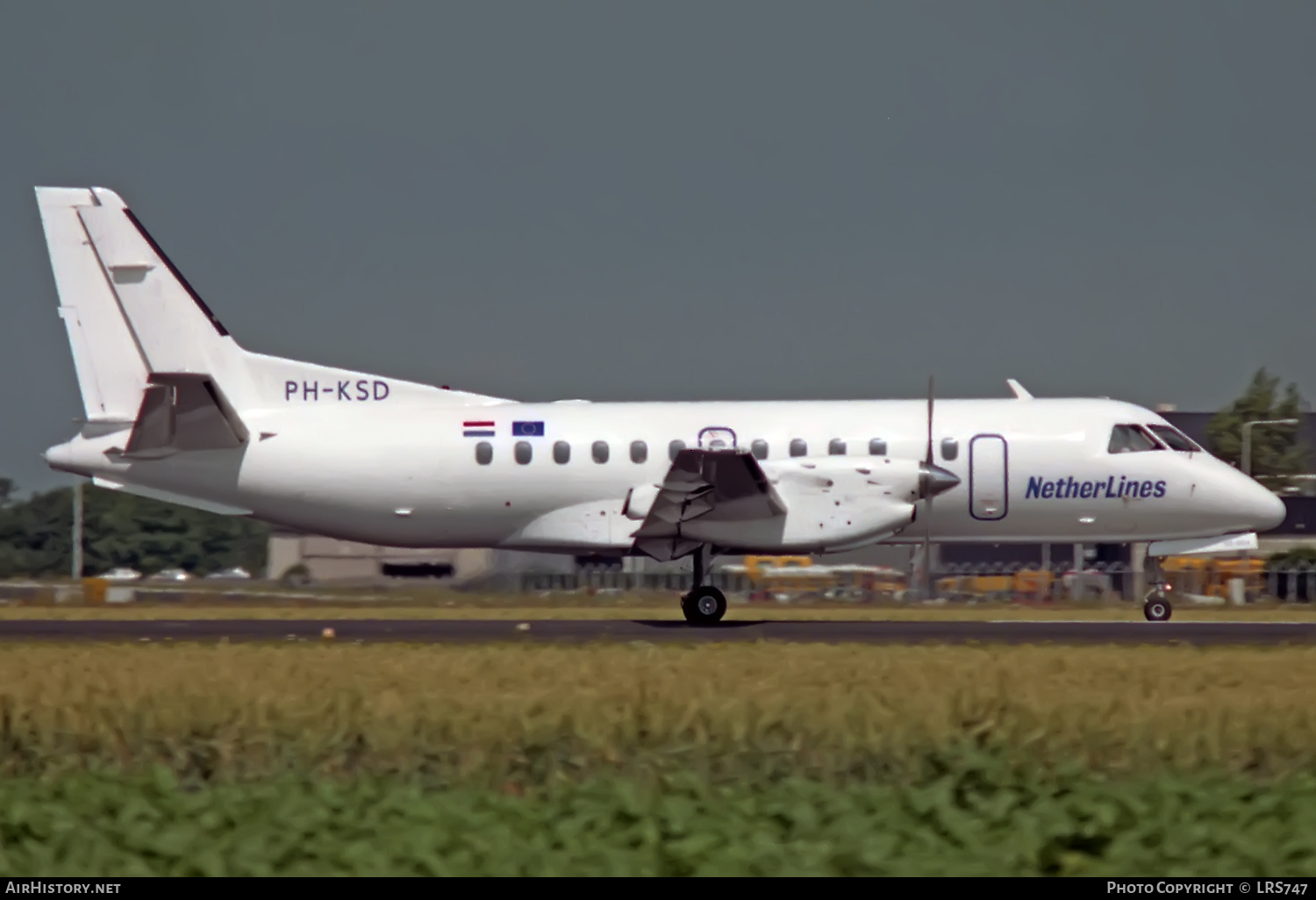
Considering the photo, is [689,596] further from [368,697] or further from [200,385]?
[368,697]

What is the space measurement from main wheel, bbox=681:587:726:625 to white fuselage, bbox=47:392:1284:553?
60.9 inches

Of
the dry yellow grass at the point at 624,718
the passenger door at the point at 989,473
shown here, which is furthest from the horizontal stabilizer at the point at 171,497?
the dry yellow grass at the point at 624,718

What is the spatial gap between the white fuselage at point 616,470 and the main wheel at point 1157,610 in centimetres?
132

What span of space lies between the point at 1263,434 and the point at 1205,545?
42443mm

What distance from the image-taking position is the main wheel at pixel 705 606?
25203 mm

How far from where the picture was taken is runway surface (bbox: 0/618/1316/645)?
68.2 feet

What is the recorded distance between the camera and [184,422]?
26.3m

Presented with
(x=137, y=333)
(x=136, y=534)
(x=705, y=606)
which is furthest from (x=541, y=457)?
(x=136, y=534)

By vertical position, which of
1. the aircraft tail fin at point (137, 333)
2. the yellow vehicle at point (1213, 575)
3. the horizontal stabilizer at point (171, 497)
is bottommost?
the yellow vehicle at point (1213, 575)

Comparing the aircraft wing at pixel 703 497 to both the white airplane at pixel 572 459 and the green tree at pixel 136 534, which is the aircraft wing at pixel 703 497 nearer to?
the white airplane at pixel 572 459

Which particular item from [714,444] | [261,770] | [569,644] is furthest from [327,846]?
[714,444]

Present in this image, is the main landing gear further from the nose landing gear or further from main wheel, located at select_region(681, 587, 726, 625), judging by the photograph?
the nose landing gear

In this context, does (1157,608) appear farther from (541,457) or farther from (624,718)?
(624,718)

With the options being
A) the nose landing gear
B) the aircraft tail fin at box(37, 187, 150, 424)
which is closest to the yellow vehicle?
the nose landing gear
